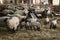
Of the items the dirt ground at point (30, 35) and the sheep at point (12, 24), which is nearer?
the dirt ground at point (30, 35)

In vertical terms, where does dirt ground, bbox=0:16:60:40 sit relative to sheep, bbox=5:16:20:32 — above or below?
below

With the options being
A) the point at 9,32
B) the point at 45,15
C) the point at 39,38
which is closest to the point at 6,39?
the point at 9,32

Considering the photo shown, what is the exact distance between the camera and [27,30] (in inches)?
155

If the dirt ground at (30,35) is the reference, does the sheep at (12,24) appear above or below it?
above

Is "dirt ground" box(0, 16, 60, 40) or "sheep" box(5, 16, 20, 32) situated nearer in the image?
"dirt ground" box(0, 16, 60, 40)

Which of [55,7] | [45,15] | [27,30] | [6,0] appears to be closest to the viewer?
[27,30]

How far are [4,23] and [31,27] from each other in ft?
2.11

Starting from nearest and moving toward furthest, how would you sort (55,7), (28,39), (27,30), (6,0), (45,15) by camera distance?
(28,39) → (27,30) → (45,15) → (55,7) → (6,0)

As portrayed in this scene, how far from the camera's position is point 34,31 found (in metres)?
3.86

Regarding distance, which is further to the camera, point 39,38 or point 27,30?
point 27,30

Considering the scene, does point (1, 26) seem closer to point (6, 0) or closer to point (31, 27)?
point (31, 27)

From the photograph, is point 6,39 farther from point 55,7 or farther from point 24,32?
point 55,7

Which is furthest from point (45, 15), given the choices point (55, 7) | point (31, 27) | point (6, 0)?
point (6, 0)

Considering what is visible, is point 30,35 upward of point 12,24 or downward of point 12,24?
downward
